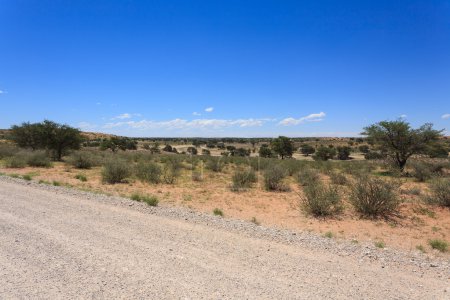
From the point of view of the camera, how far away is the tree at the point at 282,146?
5312 centimetres

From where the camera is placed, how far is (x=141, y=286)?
4949 mm

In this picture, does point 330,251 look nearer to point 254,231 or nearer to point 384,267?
point 384,267

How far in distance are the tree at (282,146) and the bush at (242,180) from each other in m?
31.7

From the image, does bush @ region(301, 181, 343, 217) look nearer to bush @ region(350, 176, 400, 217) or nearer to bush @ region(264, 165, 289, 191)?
bush @ region(350, 176, 400, 217)

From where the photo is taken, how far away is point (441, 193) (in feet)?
47.4

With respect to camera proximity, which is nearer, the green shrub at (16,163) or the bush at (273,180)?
the bush at (273,180)

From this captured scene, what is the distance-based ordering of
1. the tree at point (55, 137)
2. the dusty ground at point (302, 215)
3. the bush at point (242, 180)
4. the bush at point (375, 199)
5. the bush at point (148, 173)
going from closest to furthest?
1. the dusty ground at point (302, 215)
2. the bush at point (375, 199)
3. the bush at point (242, 180)
4. the bush at point (148, 173)
5. the tree at point (55, 137)

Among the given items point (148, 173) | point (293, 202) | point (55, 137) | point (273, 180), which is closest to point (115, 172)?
point (148, 173)

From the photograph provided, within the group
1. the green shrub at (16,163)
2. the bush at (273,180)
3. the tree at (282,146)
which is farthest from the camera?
the tree at (282,146)

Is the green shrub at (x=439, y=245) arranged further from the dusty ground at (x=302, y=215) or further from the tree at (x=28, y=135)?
the tree at (x=28, y=135)

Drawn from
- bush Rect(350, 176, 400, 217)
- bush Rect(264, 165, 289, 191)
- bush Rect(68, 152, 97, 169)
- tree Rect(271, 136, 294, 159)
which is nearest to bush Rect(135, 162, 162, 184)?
bush Rect(264, 165, 289, 191)

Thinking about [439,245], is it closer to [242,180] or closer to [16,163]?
[242,180]

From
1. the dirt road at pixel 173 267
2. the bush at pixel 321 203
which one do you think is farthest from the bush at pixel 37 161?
the bush at pixel 321 203

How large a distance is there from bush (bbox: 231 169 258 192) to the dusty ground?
67cm
